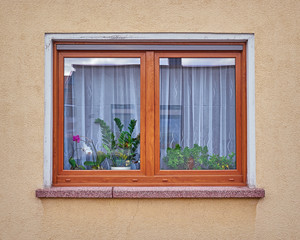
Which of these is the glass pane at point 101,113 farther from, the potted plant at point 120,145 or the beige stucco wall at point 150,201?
the beige stucco wall at point 150,201

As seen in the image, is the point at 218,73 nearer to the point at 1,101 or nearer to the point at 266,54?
the point at 266,54

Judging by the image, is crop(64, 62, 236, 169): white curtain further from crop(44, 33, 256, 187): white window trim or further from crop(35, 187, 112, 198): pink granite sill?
crop(35, 187, 112, 198): pink granite sill

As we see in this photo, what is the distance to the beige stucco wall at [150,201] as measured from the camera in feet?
13.5

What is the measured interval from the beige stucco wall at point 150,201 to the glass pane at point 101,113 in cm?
39

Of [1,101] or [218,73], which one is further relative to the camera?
[218,73]

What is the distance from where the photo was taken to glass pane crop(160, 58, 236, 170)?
441 cm

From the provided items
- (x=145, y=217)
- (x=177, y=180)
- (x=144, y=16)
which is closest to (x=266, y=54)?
(x=144, y=16)

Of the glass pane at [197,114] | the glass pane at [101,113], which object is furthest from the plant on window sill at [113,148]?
the glass pane at [197,114]

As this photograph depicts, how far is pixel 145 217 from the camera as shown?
4125mm

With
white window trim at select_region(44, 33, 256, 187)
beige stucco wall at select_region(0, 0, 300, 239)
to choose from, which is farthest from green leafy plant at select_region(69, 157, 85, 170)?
beige stucco wall at select_region(0, 0, 300, 239)

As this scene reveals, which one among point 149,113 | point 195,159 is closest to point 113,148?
point 149,113

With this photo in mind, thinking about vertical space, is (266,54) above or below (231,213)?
above

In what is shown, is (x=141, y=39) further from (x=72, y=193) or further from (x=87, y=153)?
(x=72, y=193)

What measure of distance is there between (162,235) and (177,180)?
633mm
